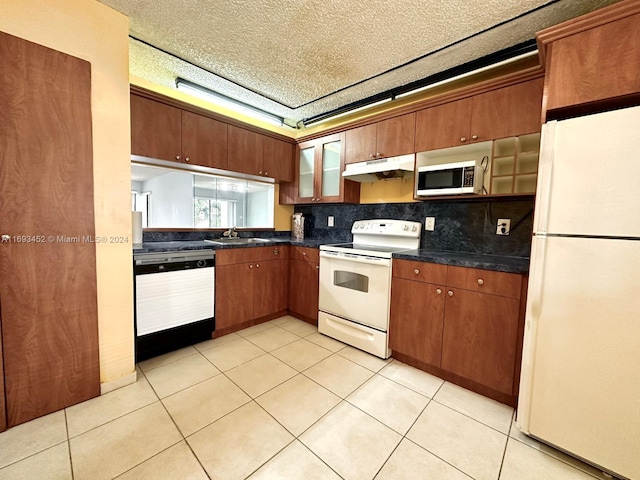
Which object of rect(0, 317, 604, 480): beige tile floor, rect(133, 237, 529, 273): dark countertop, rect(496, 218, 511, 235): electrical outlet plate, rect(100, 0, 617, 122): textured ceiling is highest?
rect(100, 0, 617, 122): textured ceiling

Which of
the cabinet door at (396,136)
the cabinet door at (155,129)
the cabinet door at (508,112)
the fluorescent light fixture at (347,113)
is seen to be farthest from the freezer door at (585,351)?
the cabinet door at (155,129)

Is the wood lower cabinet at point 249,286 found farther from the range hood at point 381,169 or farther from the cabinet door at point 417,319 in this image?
the cabinet door at point 417,319

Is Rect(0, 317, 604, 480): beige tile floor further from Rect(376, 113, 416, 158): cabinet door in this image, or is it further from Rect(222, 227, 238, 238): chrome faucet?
Rect(376, 113, 416, 158): cabinet door

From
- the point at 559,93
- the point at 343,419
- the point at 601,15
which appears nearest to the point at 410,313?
the point at 343,419

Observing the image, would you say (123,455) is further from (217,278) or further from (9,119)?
(9,119)

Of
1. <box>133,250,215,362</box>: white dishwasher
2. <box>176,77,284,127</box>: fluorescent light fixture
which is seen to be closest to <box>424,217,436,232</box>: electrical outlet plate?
<box>133,250,215,362</box>: white dishwasher

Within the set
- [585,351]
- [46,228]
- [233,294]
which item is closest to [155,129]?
[46,228]

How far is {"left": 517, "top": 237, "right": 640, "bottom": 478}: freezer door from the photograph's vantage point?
45.2 inches

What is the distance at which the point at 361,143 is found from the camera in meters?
2.66

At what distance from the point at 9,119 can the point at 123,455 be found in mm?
1817

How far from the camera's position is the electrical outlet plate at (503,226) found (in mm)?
2084

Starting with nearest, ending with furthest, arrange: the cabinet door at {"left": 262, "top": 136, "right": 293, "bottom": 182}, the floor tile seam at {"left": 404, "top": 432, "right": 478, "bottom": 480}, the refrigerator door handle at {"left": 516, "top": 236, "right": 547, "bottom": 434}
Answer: the floor tile seam at {"left": 404, "top": 432, "right": 478, "bottom": 480}, the refrigerator door handle at {"left": 516, "top": 236, "right": 547, "bottom": 434}, the cabinet door at {"left": 262, "top": 136, "right": 293, "bottom": 182}

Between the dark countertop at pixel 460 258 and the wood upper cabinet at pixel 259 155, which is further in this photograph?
the wood upper cabinet at pixel 259 155

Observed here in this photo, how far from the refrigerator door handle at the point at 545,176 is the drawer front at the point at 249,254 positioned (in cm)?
230
